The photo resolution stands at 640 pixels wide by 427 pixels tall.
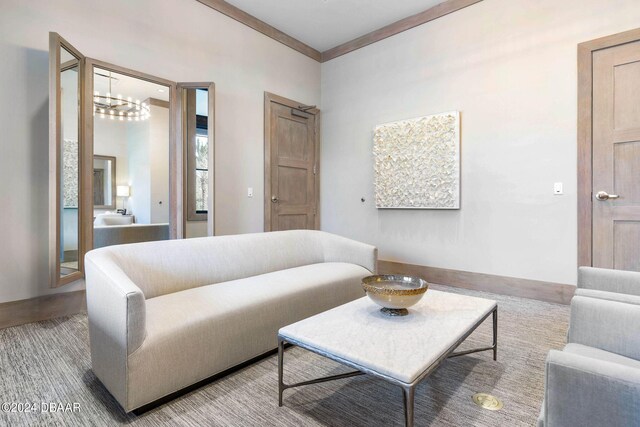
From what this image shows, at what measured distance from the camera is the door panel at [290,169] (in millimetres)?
4309

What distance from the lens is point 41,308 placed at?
2557 mm

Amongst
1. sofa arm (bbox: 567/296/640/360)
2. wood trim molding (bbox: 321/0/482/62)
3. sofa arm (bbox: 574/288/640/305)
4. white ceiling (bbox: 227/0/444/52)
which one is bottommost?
sofa arm (bbox: 567/296/640/360)

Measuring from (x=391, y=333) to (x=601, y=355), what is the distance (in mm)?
760

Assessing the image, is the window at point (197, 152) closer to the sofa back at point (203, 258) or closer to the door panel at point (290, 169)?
the door panel at point (290, 169)

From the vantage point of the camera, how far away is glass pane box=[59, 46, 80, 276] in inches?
101

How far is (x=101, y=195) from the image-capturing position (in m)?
2.91

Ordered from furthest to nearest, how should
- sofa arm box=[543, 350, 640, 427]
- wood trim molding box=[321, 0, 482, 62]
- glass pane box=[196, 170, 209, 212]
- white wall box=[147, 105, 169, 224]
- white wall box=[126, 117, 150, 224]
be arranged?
wood trim molding box=[321, 0, 482, 62]
glass pane box=[196, 170, 209, 212]
white wall box=[147, 105, 169, 224]
white wall box=[126, 117, 150, 224]
sofa arm box=[543, 350, 640, 427]

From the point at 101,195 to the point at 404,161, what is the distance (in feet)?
10.6

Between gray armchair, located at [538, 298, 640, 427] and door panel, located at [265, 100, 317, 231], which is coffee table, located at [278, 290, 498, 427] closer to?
gray armchair, located at [538, 298, 640, 427]

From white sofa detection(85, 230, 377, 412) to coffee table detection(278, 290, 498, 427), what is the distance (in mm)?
441

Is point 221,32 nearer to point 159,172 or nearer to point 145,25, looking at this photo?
point 145,25

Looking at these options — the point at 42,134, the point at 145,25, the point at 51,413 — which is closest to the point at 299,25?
the point at 145,25

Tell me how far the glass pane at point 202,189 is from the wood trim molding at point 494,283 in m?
2.42

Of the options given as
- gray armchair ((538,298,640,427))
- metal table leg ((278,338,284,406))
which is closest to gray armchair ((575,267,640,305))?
gray armchair ((538,298,640,427))
